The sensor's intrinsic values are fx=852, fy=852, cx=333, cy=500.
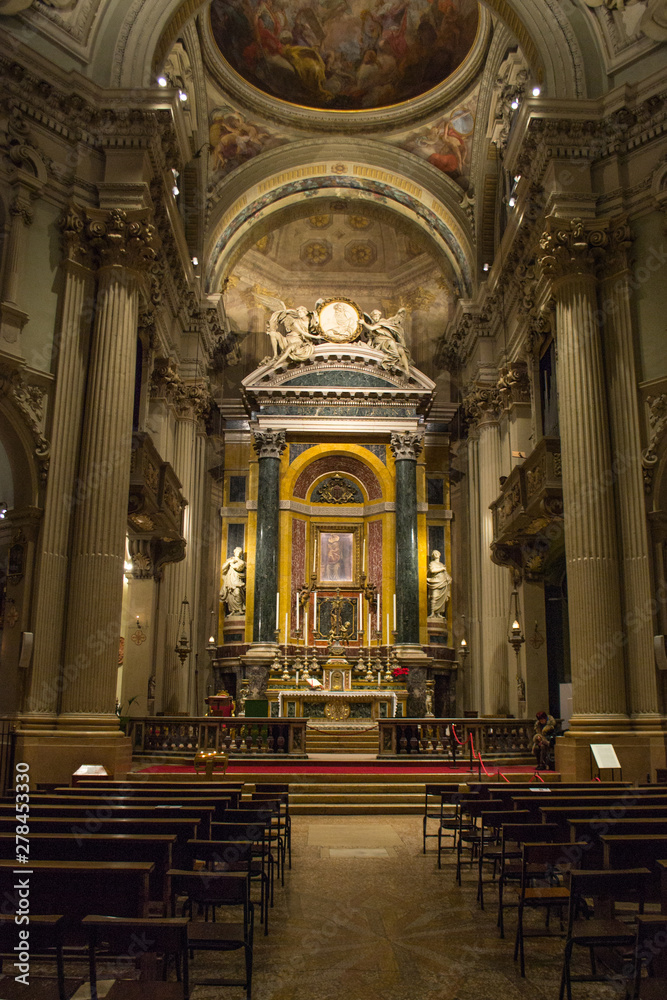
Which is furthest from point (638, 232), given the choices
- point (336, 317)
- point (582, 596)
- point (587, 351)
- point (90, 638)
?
point (336, 317)

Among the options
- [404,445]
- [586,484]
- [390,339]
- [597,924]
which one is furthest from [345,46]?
[597,924]

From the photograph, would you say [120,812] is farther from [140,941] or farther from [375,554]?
[375,554]

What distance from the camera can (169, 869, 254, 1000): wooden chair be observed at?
15.6ft

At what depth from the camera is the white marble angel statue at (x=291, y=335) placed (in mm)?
27406

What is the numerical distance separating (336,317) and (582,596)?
16.6m

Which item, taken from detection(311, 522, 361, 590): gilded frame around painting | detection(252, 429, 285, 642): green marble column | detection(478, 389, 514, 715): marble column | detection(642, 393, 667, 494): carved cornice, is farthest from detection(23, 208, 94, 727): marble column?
detection(311, 522, 361, 590): gilded frame around painting

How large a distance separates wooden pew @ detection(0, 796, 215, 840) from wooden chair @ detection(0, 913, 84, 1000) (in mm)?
1204

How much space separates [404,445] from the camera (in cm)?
2694

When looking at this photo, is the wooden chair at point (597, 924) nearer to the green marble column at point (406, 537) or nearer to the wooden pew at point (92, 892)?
the wooden pew at point (92, 892)

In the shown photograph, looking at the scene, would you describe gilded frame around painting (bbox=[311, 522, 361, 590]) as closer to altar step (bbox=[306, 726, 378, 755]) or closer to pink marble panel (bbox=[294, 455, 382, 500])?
pink marble panel (bbox=[294, 455, 382, 500])

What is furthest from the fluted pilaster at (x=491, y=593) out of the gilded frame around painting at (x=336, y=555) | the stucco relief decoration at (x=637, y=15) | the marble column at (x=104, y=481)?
the marble column at (x=104, y=481)

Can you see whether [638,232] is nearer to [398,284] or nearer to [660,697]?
[660,697]

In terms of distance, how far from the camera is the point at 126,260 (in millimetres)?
14984

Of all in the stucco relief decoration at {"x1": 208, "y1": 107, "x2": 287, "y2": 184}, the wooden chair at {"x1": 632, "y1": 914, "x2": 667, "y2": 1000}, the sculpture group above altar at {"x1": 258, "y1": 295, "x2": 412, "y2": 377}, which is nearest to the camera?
the wooden chair at {"x1": 632, "y1": 914, "x2": 667, "y2": 1000}
